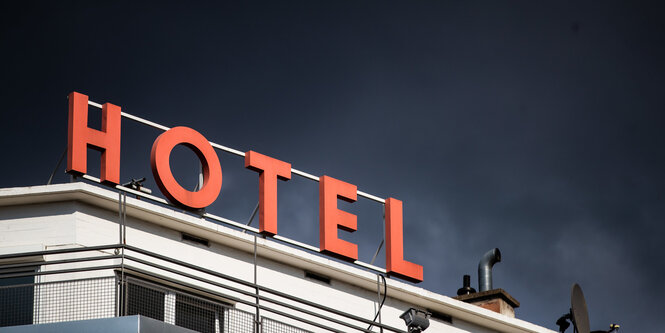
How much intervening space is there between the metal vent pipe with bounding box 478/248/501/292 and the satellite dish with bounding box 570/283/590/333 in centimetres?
688

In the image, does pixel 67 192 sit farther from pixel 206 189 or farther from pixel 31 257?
pixel 206 189

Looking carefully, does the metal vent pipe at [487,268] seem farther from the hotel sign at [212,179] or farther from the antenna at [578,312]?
the antenna at [578,312]

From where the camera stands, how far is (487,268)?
1446 inches

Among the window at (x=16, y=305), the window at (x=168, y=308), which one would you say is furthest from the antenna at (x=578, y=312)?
the window at (x=16, y=305)

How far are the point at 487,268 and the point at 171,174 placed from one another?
1219 centimetres

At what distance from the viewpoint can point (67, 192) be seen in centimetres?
2598

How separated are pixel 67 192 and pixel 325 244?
280 inches

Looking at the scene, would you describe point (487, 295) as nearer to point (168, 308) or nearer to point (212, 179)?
point (212, 179)

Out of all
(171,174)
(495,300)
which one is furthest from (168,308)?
(495,300)

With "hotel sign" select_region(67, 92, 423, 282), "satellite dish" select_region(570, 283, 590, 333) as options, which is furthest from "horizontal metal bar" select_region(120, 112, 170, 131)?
"satellite dish" select_region(570, 283, 590, 333)

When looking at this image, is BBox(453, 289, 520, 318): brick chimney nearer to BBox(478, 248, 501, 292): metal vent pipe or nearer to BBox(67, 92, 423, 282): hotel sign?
BBox(478, 248, 501, 292): metal vent pipe

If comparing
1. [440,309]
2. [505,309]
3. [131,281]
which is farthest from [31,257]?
[505,309]

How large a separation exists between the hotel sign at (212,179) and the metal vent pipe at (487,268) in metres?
4.74

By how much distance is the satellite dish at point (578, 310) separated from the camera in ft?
93.1
